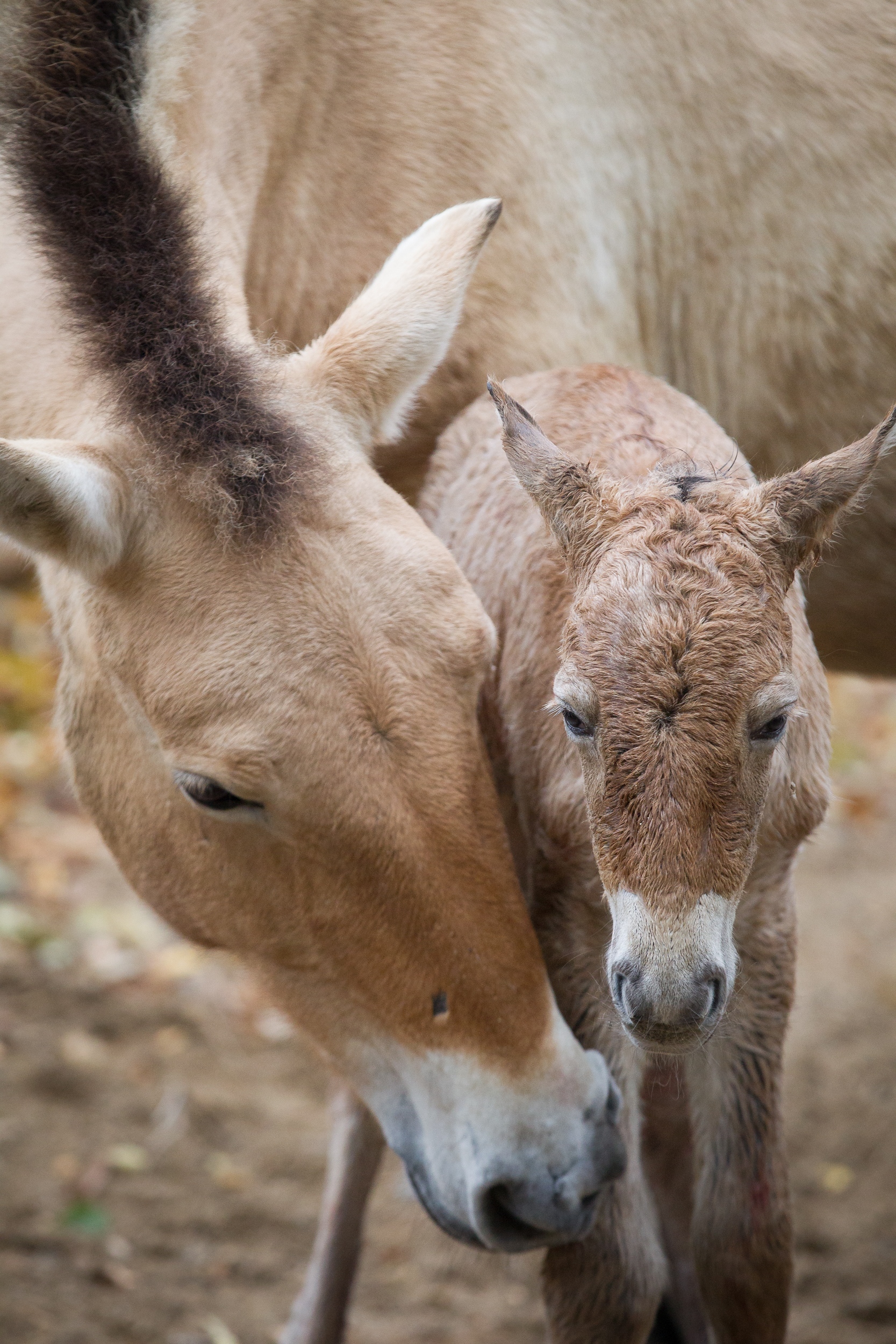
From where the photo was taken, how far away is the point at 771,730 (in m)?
2.39

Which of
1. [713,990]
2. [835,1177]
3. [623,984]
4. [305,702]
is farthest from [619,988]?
[835,1177]

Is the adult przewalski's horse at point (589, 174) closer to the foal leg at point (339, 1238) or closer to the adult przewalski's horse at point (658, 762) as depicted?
the adult przewalski's horse at point (658, 762)

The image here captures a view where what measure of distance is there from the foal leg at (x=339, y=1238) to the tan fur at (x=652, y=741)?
95 centimetres

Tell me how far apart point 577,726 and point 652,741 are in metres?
0.20

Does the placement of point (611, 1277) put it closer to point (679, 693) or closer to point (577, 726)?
point (577, 726)

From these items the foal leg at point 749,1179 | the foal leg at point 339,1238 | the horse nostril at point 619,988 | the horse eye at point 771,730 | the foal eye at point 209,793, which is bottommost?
the foal leg at point 339,1238

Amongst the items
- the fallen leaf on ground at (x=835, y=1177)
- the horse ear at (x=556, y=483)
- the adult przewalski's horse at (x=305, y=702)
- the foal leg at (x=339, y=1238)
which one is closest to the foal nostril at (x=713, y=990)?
the adult przewalski's horse at (x=305, y=702)

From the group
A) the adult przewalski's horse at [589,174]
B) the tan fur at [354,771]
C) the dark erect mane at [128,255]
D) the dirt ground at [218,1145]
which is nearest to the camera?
the tan fur at [354,771]

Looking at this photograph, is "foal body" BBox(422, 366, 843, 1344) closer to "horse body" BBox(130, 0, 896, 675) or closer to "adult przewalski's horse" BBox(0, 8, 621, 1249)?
"adult przewalski's horse" BBox(0, 8, 621, 1249)

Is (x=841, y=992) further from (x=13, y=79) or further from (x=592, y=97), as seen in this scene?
(x=13, y=79)

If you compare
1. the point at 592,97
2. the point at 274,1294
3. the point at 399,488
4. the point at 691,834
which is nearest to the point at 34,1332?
the point at 274,1294

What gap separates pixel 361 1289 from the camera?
4.76 m

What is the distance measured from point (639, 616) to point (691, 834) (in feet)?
1.19

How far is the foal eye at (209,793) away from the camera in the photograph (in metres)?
2.77
